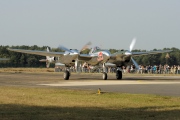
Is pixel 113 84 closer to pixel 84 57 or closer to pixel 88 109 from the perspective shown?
pixel 84 57

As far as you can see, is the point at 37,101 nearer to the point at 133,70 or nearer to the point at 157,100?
the point at 157,100

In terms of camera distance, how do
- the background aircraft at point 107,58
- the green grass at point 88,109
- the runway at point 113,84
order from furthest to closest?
the background aircraft at point 107,58 < the runway at point 113,84 < the green grass at point 88,109

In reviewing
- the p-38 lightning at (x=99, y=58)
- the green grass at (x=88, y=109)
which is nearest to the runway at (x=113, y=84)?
the p-38 lightning at (x=99, y=58)

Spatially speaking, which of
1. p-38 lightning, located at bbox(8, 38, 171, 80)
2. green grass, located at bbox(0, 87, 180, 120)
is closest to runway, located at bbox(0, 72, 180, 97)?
p-38 lightning, located at bbox(8, 38, 171, 80)

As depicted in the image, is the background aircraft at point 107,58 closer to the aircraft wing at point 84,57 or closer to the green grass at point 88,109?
the aircraft wing at point 84,57

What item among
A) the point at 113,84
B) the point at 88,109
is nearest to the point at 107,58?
the point at 113,84

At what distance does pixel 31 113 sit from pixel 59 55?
2992 cm

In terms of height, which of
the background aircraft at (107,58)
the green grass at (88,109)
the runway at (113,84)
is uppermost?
the background aircraft at (107,58)

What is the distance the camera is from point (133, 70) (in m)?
74.9

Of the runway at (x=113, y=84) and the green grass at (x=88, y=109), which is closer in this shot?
the green grass at (x=88, y=109)

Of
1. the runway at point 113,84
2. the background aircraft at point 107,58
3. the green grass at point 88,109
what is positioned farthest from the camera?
the background aircraft at point 107,58

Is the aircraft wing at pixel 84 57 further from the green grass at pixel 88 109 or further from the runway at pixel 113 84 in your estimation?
the green grass at pixel 88 109

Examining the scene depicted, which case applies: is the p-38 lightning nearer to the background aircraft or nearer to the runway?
the background aircraft

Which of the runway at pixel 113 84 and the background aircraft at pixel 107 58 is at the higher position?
the background aircraft at pixel 107 58
